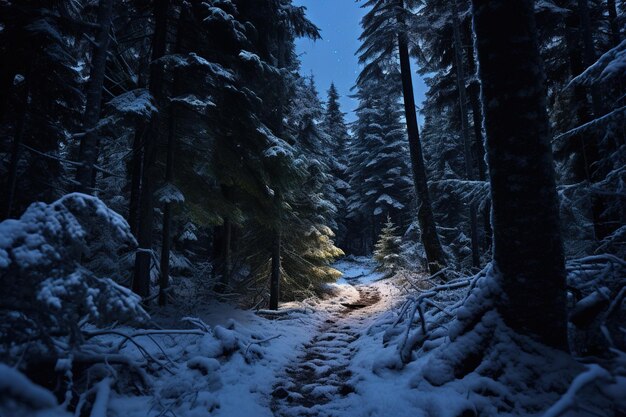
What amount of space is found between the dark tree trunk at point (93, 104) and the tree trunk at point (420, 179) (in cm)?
951

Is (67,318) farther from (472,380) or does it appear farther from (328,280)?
(328,280)

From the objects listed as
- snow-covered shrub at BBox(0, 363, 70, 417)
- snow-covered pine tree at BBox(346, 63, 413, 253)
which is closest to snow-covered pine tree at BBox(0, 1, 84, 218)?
snow-covered shrub at BBox(0, 363, 70, 417)

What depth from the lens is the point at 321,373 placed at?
544 centimetres

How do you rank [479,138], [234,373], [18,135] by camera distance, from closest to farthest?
1. [234,373]
2. [18,135]
3. [479,138]

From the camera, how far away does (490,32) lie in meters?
3.31

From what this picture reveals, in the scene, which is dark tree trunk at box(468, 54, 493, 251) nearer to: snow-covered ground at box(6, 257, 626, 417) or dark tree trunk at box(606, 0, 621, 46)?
dark tree trunk at box(606, 0, 621, 46)

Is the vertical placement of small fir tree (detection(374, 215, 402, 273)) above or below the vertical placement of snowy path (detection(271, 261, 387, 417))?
above

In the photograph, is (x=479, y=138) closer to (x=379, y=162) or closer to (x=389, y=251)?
(x=389, y=251)

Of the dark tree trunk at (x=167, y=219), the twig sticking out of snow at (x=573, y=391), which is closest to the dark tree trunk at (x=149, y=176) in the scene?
the dark tree trunk at (x=167, y=219)

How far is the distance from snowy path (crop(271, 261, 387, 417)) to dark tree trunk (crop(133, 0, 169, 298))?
3.97 meters

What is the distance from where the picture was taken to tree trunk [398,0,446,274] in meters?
10.8

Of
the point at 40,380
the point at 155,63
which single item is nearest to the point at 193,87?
the point at 155,63

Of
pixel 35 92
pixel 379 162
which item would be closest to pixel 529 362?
pixel 35 92

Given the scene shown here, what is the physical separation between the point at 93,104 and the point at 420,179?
9730 millimetres
